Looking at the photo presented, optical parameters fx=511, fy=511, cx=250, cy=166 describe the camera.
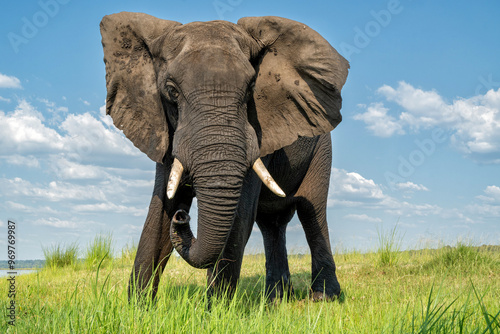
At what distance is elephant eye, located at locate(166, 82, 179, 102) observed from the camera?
5.01 meters

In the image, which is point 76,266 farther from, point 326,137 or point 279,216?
point 326,137

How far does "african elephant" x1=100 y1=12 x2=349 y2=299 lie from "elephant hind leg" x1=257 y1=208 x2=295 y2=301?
58.0 inches

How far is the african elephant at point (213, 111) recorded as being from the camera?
15.7ft

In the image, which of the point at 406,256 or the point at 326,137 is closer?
the point at 326,137

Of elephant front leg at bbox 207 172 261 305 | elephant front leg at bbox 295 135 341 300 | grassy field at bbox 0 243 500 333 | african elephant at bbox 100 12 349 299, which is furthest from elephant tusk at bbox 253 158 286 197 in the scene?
elephant front leg at bbox 295 135 341 300

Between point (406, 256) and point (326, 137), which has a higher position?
point (326, 137)

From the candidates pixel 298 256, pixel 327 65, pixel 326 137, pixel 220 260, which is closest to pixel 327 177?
pixel 326 137

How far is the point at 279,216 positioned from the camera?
330 inches

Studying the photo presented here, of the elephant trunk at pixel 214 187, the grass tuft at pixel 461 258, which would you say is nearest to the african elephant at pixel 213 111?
the elephant trunk at pixel 214 187

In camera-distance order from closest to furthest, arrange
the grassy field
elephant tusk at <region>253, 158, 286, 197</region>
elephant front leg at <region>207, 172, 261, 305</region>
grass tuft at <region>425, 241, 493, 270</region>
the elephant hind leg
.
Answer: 1. the grassy field
2. elephant tusk at <region>253, 158, 286, 197</region>
3. elephant front leg at <region>207, 172, 261, 305</region>
4. the elephant hind leg
5. grass tuft at <region>425, 241, 493, 270</region>

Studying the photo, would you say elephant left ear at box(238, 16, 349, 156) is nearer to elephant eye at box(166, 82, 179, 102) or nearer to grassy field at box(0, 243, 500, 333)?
elephant eye at box(166, 82, 179, 102)

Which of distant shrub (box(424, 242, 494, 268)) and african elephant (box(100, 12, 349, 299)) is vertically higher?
african elephant (box(100, 12, 349, 299))

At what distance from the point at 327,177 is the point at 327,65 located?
2484 millimetres

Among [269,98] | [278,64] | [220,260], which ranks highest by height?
[278,64]
